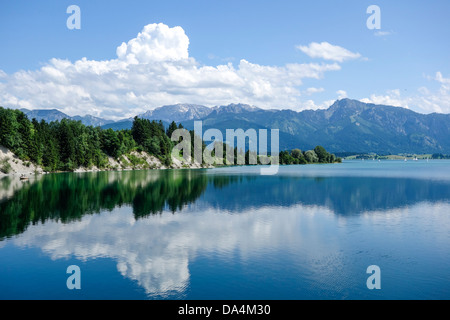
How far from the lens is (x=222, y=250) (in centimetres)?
3309

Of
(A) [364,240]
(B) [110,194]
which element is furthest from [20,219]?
(A) [364,240]

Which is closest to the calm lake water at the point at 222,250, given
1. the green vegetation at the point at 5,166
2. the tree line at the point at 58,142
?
the green vegetation at the point at 5,166

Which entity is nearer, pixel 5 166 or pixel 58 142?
pixel 5 166

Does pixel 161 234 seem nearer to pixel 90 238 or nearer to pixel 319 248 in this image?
pixel 90 238

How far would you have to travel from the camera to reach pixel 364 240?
37375mm

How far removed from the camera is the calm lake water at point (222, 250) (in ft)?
77.0

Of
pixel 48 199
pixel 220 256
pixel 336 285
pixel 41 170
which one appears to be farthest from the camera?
pixel 41 170

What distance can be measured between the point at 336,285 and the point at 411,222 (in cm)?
2928
